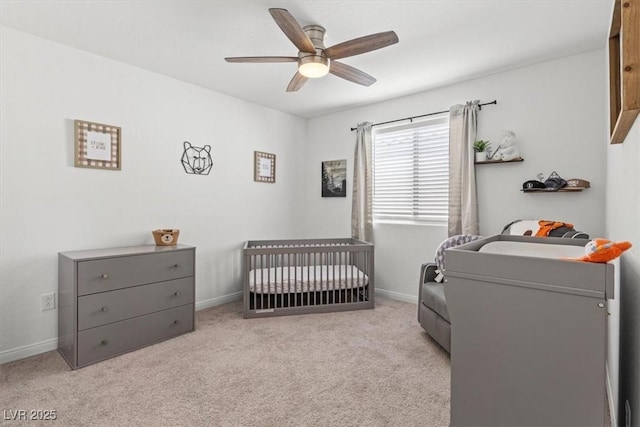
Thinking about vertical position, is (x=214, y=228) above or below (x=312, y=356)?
above

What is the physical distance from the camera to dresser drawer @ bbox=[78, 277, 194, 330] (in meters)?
2.29

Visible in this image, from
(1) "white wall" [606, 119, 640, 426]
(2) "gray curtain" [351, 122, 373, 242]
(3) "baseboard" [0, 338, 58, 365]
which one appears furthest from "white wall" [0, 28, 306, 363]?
(1) "white wall" [606, 119, 640, 426]

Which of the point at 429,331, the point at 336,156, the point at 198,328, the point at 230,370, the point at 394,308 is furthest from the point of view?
the point at 336,156

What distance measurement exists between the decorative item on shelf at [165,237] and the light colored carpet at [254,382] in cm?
84

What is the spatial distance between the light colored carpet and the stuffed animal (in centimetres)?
177

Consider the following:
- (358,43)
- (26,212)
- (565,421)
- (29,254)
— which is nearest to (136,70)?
(26,212)

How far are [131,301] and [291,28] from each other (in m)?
2.26

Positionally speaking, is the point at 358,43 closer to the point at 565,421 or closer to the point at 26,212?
the point at 565,421

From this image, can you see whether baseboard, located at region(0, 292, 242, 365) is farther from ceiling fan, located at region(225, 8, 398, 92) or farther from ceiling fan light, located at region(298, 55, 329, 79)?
ceiling fan light, located at region(298, 55, 329, 79)

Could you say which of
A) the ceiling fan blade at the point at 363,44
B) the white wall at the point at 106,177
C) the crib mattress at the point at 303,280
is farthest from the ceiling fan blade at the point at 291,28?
the crib mattress at the point at 303,280

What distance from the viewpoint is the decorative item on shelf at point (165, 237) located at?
2.96 meters

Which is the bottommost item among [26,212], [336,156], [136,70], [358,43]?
[26,212]

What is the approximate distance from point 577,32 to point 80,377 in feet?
13.7

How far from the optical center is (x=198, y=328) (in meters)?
2.96
